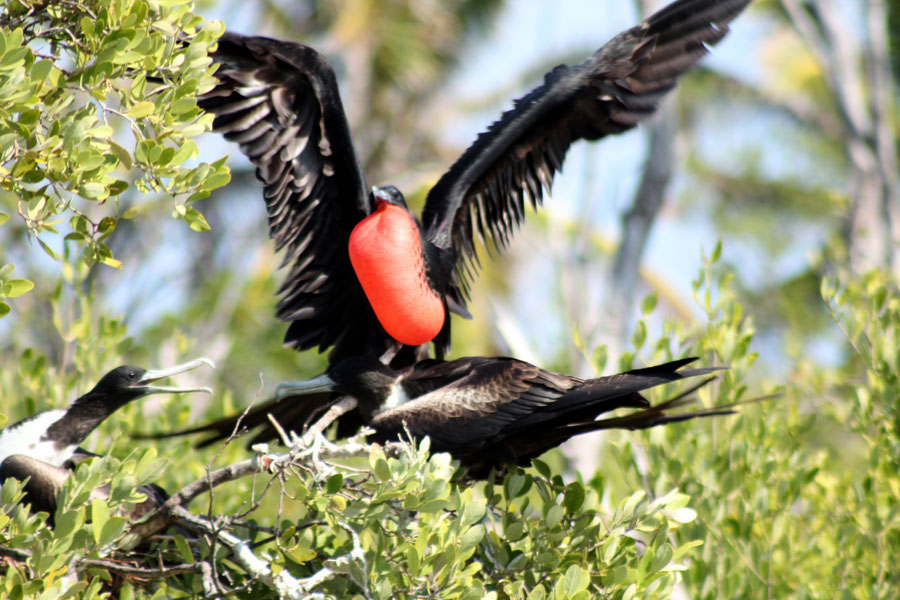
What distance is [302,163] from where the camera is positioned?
3.50 m

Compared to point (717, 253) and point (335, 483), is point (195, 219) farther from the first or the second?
point (717, 253)

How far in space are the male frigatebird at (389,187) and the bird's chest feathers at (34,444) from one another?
2.85ft

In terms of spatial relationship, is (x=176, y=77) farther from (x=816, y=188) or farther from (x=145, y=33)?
(x=816, y=188)

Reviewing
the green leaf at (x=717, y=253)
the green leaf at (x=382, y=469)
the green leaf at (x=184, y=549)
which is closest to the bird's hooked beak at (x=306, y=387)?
the green leaf at (x=184, y=549)

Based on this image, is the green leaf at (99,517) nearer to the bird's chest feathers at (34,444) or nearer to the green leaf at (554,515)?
A: the bird's chest feathers at (34,444)

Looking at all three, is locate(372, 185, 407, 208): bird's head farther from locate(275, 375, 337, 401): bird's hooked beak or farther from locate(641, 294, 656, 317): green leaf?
locate(641, 294, 656, 317): green leaf

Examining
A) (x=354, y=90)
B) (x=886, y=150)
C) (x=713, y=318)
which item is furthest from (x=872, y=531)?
(x=354, y=90)

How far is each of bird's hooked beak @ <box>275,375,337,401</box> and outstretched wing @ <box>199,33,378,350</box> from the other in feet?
0.71

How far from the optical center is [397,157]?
1462cm

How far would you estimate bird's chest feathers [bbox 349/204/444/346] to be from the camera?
10.9 feet

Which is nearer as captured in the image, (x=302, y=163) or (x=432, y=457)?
(x=432, y=457)

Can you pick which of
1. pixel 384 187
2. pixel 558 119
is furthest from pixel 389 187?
pixel 558 119

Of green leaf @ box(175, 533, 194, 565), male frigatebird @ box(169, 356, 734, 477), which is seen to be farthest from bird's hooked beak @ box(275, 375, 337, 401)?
green leaf @ box(175, 533, 194, 565)

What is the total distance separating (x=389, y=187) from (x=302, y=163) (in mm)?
316
